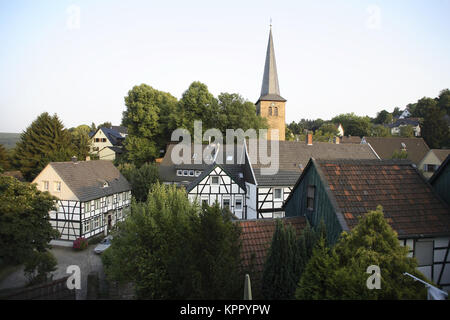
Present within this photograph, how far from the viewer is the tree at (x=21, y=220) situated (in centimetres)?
1247

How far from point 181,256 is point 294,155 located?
803 inches

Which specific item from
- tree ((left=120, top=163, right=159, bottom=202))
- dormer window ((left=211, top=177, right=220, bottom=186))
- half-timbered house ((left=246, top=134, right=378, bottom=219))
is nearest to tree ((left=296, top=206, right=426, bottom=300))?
half-timbered house ((left=246, top=134, right=378, bottom=219))


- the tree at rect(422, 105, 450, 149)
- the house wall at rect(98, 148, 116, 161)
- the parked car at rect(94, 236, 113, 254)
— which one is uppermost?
the tree at rect(422, 105, 450, 149)

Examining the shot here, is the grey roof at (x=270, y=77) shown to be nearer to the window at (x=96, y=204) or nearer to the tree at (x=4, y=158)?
the window at (x=96, y=204)

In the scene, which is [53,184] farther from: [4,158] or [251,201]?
[4,158]

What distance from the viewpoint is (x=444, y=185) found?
1100 centimetres

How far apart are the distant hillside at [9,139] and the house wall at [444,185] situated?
41.7 meters

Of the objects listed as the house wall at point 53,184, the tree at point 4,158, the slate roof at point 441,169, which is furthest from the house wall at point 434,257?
the tree at point 4,158

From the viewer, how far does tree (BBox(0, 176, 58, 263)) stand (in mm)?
12469

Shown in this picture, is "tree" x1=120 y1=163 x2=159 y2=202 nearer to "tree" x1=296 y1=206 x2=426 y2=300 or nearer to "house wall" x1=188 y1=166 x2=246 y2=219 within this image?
"house wall" x1=188 y1=166 x2=246 y2=219

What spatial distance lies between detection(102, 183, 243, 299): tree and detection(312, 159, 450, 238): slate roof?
14.1ft

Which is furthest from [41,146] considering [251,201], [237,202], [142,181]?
[251,201]
